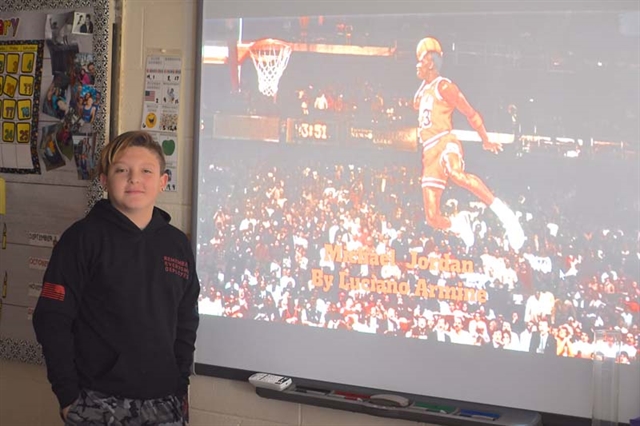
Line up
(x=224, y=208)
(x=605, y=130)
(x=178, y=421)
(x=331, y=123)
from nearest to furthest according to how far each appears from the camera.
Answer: (x=605, y=130)
(x=178, y=421)
(x=331, y=123)
(x=224, y=208)

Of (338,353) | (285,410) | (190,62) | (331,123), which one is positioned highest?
(190,62)

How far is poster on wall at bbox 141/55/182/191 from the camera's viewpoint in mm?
2869

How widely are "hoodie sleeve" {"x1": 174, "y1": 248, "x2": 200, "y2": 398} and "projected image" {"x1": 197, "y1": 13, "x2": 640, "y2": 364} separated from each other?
257mm

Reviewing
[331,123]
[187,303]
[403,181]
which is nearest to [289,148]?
[331,123]

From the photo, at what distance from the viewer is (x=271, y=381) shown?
2.65m

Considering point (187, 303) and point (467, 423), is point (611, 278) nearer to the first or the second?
point (467, 423)

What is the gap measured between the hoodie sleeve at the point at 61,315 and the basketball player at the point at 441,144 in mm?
993

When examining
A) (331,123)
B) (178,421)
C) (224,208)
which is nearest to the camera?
(178,421)

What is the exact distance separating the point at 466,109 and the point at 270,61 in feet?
2.16

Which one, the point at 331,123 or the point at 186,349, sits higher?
the point at 331,123

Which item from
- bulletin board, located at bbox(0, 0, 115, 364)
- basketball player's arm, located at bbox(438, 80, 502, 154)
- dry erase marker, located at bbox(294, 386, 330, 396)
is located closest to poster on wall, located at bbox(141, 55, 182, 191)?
bulletin board, located at bbox(0, 0, 115, 364)

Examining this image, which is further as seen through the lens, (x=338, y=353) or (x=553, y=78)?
(x=338, y=353)

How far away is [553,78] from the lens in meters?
2.31

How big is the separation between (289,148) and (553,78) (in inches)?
32.3
